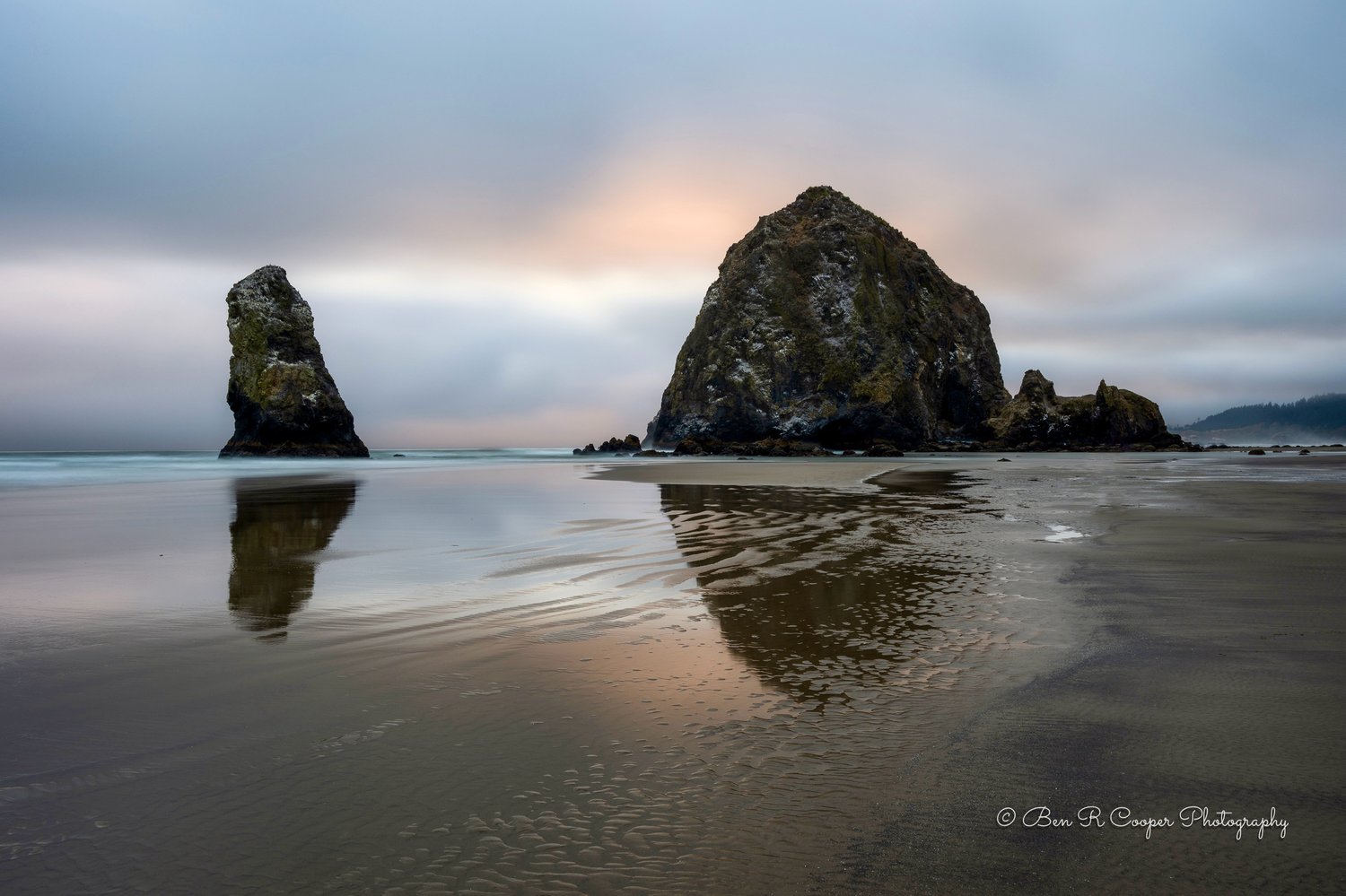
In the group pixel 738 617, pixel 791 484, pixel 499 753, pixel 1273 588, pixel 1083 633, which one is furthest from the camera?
pixel 791 484

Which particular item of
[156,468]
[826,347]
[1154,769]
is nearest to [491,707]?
[1154,769]

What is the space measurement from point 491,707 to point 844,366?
83.2 metres

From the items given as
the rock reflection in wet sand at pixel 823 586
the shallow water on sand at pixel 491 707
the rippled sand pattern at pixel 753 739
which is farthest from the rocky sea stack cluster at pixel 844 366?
the rippled sand pattern at pixel 753 739

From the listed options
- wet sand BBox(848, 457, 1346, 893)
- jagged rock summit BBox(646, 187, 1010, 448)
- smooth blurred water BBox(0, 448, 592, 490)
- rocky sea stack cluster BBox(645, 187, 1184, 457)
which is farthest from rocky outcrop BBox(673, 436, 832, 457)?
wet sand BBox(848, 457, 1346, 893)

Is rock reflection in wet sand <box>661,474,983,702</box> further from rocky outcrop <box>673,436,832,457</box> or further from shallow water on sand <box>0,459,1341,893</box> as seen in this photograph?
rocky outcrop <box>673,436,832,457</box>

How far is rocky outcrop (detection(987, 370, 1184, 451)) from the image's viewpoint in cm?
8175

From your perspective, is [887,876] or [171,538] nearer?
[887,876]

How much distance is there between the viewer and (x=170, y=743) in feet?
10.3

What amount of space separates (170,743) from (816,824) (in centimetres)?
268

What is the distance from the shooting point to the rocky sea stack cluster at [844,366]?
81938 millimetres

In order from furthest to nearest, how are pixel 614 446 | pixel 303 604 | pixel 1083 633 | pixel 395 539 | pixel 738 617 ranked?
pixel 614 446 → pixel 395 539 → pixel 303 604 → pixel 738 617 → pixel 1083 633

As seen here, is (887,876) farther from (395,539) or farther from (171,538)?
(171,538)

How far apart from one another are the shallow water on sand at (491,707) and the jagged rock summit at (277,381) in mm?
63975

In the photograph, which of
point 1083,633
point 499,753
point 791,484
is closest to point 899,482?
point 791,484
